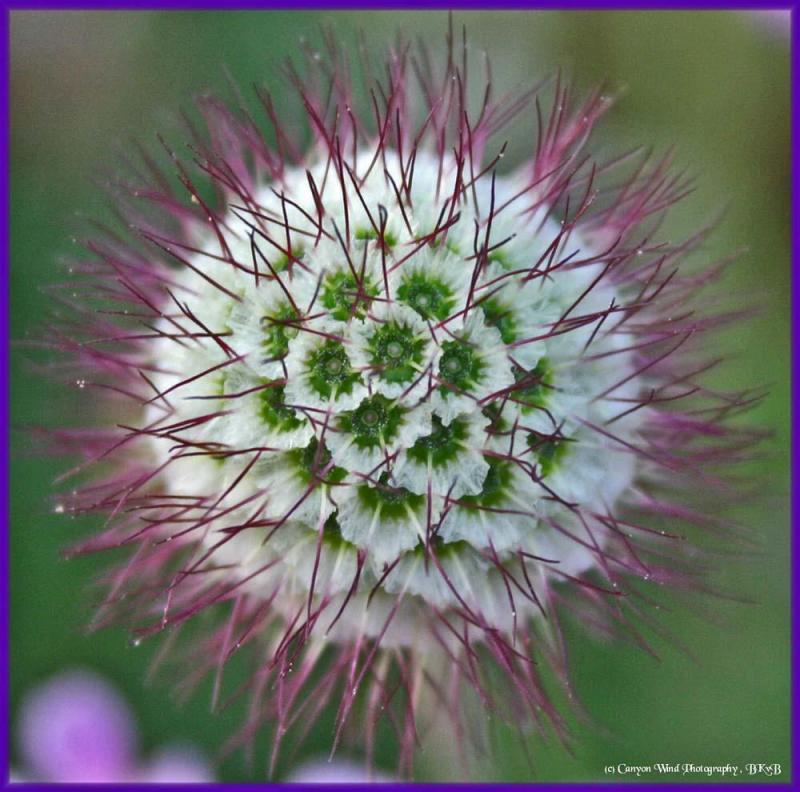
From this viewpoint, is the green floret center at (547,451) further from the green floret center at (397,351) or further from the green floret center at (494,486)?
the green floret center at (397,351)

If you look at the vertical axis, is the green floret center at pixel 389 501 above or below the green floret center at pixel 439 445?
below

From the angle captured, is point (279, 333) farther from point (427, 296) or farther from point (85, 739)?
point (85, 739)

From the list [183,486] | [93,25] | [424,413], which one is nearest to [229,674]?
[183,486]

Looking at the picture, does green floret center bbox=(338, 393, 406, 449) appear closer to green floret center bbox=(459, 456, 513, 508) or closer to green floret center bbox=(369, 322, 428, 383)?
green floret center bbox=(369, 322, 428, 383)

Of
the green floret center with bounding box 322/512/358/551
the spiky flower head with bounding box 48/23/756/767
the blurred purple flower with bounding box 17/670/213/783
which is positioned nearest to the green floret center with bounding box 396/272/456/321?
the spiky flower head with bounding box 48/23/756/767

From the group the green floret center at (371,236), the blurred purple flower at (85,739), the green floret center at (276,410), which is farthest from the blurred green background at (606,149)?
the green floret center at (371,236)

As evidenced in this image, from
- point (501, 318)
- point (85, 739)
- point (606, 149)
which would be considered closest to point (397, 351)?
point (501, 318)
